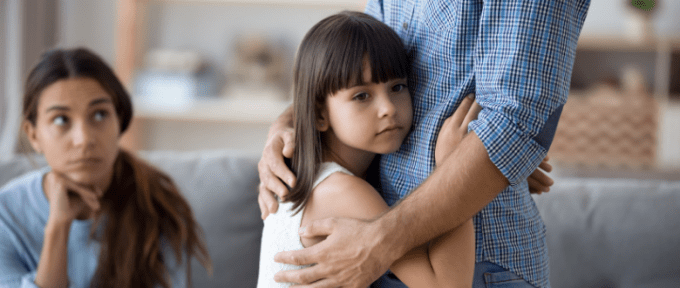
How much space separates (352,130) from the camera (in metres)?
0.90

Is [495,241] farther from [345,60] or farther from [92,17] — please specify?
[92,17]

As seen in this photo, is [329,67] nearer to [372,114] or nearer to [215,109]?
[372,114]

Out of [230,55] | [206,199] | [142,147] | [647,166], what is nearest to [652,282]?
[206,199]

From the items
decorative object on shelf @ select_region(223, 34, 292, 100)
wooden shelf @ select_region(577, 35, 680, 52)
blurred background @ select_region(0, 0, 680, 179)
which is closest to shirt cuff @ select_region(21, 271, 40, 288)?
blurred background @ select_region(0, 0, 680, 179)

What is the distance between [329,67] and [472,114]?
24 cm

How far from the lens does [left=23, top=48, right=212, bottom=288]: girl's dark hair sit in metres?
1.41

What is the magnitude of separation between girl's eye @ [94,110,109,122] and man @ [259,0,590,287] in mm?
648

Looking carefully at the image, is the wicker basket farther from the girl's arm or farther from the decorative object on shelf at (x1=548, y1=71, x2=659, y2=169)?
the girl's arm

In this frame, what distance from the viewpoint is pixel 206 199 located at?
1.63 meters

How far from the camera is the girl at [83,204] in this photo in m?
1.35

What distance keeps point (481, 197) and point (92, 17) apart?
3.57m

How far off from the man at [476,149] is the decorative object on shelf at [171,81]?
2.60 m

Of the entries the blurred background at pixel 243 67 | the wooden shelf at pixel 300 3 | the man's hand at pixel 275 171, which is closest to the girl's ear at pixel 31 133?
the man's hand at pixel 275 171

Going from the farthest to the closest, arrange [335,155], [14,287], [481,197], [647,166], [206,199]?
1. [647,166]
2. [206,199]
3. [14,287]
4. [335,155]
5. [481,197]
